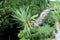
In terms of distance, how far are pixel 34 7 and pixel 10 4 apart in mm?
618

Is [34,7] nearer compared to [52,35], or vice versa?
[52,35]

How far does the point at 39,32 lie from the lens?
176 inches

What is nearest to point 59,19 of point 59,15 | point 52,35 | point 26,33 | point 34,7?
point 59,15

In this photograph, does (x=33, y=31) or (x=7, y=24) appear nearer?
(x=33, y=31)

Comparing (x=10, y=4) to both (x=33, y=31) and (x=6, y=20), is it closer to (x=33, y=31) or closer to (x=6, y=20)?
(x=6, y=20)

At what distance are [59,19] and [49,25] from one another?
563 millimetres

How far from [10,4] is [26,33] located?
1432 mm

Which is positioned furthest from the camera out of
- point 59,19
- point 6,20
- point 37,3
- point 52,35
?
point 37,3

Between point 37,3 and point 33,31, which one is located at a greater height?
point 37,3

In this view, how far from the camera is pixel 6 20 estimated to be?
566 cm

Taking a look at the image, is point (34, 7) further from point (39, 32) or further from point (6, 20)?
point (39, 32)

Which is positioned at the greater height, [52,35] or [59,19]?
[59,19]

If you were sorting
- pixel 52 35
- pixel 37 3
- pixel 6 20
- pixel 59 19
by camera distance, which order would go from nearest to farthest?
pixel 59 19, pixel 52 35, pixel 6 20, pixel 37 3

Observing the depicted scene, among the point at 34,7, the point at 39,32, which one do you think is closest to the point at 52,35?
the point at 39,32
